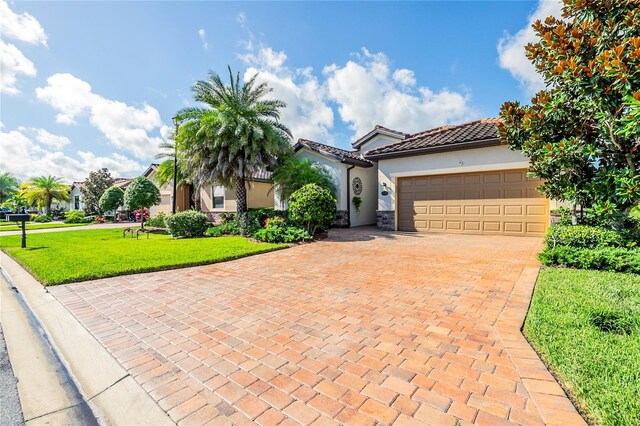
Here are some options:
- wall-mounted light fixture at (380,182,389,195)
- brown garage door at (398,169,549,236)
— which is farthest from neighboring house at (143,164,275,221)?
brown garage door at (398,169,549,236)

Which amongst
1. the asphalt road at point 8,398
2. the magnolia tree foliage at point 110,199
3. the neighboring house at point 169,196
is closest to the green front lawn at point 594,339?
the asphalt road at point 8,398

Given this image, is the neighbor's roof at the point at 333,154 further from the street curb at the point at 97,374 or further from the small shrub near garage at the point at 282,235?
the street curb at the point at 97,374

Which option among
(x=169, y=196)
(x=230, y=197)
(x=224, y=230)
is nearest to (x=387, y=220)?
(x=224, y=230)

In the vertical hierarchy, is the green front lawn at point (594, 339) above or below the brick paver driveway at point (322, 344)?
above

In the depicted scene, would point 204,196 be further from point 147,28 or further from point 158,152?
point 147,28

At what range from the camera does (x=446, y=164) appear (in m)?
11.9

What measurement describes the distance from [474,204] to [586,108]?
674 centimetres

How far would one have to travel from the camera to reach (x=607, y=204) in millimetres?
5152

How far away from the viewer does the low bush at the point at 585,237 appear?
5.93m

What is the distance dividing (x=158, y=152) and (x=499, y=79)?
66.0 feet

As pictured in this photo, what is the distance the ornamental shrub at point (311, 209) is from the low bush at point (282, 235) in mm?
446

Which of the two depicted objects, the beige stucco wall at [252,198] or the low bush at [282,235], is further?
the beige stucco wall at [252,198]

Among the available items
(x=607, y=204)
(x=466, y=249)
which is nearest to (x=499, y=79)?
(x=466, y=249)

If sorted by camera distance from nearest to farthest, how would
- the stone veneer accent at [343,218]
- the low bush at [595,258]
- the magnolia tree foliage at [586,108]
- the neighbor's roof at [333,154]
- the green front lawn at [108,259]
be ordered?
the magnolia tree foliage at [586,108] < the low bush at [595,258] < the green front lawn at [108,259] < the neighbor's roof at [333,154] < the stone veneer accent at [343,218]
